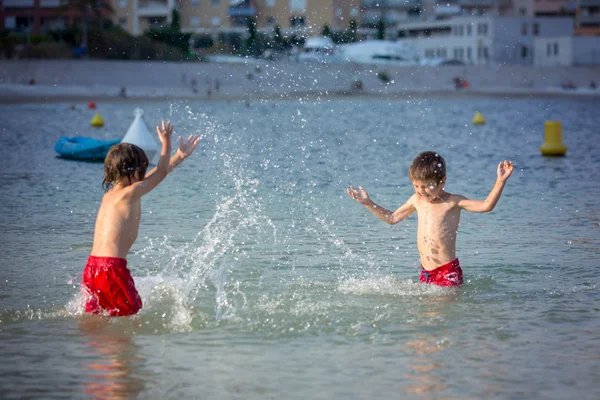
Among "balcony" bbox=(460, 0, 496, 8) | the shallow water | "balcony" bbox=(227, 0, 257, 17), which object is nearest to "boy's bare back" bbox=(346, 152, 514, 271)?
the shallow water

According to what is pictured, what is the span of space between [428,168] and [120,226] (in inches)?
95.2

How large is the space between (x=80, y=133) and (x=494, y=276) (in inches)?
1032

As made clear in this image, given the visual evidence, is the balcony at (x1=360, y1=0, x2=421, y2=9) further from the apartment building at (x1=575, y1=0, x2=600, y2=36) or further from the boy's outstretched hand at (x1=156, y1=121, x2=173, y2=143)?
the boy's outstretched hand at (x1=156, y1=121, x2=173, y2=143)

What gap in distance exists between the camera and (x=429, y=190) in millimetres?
7973

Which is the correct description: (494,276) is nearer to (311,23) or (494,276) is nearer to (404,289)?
(404,289)

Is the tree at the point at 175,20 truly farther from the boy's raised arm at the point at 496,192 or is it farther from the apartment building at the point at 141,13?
the boy's raised arm at the point at 496,192

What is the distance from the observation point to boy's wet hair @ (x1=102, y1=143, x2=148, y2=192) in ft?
23.1

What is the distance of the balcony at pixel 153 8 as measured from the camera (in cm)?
9106

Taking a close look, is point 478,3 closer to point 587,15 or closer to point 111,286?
point 587,15

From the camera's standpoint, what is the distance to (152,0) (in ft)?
303

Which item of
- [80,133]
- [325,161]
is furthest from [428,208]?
[80,133]

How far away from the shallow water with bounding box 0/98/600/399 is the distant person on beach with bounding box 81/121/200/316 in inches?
9.4

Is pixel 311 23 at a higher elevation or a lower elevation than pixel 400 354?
higher

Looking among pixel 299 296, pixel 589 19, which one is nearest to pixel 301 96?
pixel 589 19
